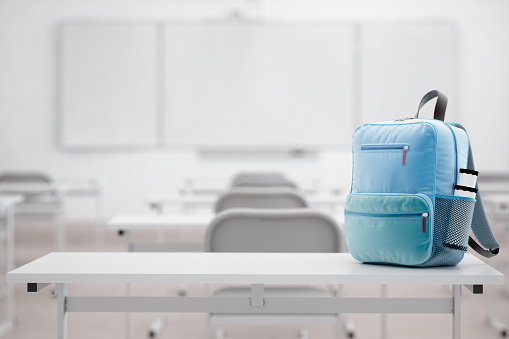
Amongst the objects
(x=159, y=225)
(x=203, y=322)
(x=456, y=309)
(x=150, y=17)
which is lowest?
(x=203, y=322)

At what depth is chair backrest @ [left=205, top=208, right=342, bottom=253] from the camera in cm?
188

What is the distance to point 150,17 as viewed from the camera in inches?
289

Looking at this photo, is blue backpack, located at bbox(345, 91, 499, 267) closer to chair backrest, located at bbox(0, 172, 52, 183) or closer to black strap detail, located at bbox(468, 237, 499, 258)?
black strap detail, located at bbox(468, 237, 499, 258)

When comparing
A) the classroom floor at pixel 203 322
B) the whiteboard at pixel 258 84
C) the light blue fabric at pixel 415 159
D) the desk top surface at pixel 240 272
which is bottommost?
the classroom floor at pixel 203 322

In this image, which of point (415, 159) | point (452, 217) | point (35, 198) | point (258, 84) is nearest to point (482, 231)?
point (452, 217)

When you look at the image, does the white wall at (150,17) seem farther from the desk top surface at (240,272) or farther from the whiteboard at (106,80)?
the desk top surface at (240,272)

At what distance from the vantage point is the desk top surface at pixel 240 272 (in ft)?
3.86

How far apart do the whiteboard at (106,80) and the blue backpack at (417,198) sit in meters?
6.27

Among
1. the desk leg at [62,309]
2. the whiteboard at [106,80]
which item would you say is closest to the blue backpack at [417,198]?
the desk leg at [62,309]

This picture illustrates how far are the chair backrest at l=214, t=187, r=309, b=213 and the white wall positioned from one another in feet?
14.7

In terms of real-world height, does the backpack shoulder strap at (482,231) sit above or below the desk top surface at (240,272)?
above

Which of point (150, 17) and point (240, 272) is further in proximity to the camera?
point (150, 17)

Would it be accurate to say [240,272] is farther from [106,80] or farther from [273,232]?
[106,80]

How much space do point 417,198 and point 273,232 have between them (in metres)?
0.75
